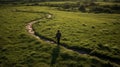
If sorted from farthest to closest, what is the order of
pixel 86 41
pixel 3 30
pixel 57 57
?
pixel 3 30
pixel 86 41
pixel 57 57

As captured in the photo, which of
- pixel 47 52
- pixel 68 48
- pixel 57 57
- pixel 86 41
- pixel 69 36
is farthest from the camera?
pixel 69 36

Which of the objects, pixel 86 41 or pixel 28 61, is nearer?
pixel 28 61

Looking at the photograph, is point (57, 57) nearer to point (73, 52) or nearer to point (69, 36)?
point (73, 52)

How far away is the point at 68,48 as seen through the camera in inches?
1205

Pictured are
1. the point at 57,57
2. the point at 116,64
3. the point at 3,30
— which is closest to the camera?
the point at 116,64

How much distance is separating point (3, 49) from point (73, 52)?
43.2 ft

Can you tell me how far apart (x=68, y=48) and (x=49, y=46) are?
3.65 meters

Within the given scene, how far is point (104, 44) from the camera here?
31.8 m

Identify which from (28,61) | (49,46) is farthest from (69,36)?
(28,61)

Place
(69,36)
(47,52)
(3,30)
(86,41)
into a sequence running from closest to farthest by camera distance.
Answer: (47,52) < (86,41) < (69,36) < (3,30)

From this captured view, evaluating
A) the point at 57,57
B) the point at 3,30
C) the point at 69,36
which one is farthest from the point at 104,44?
the point at 3,30

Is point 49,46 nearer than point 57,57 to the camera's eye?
No

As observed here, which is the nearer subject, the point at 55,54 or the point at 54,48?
the point at 55,54

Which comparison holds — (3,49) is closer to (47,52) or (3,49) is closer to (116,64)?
→ (47,52)
